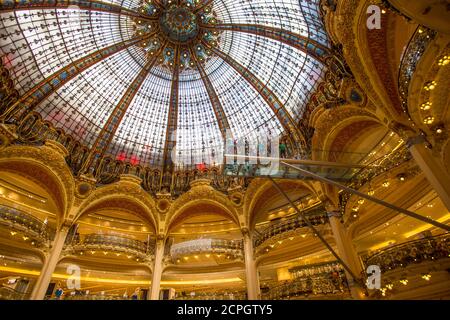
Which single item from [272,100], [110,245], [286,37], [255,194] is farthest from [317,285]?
[286,37]

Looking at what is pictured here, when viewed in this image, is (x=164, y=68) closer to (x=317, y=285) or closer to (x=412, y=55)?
(x=412, y=55)

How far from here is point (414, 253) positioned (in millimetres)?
11008

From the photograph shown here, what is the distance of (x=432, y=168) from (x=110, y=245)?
21.5 m

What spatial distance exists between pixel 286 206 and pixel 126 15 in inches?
851

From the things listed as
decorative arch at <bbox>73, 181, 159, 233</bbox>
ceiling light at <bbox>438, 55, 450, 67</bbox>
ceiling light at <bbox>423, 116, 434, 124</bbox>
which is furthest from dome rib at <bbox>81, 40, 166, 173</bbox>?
ceiling light at <bbox>423, 116, 434, 124</bbox>

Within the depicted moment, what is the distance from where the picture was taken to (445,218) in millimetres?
16141

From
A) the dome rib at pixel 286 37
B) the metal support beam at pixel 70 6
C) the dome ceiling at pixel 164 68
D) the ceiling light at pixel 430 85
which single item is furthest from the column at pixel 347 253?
the metal support beam at pixel 70 6

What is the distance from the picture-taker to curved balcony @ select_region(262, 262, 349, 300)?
50.9 feet

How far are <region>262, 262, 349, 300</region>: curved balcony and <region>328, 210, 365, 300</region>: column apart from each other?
1.35m

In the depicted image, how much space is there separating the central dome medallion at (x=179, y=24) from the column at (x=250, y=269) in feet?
60.9

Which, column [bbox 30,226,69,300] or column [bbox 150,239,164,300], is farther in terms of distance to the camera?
column [bbox 150,239,164,300]

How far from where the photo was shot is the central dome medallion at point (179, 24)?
21719mm

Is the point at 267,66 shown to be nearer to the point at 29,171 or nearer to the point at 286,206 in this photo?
the point at 286,206

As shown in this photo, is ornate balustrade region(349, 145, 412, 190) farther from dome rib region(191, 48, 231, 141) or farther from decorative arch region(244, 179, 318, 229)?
dome rib region(191, 48, 231, 141)
